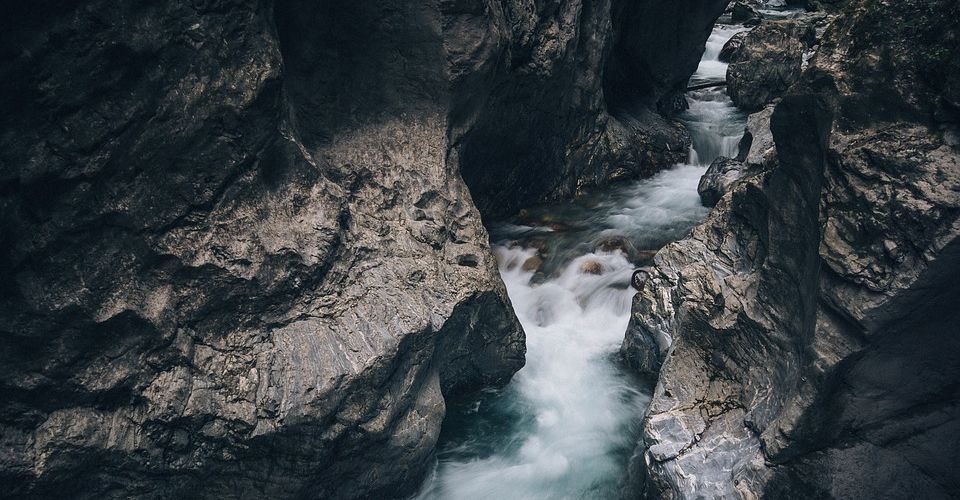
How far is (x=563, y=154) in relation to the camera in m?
11.6

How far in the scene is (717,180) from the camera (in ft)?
37.5

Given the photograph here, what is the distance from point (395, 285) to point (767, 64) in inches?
492

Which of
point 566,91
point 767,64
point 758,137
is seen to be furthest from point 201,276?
point 767,64

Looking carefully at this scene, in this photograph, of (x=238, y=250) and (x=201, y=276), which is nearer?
(x=201, y=276)

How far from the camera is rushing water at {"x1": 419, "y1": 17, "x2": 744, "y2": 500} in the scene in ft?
21.8

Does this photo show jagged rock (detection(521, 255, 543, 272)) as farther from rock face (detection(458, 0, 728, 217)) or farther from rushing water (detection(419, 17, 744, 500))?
rock face (detection(458, 0, 728, 217))

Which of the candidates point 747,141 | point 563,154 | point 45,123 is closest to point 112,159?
point 45,123

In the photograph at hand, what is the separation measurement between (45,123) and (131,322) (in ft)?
5.19

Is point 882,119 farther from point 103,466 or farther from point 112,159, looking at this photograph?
point 103,466

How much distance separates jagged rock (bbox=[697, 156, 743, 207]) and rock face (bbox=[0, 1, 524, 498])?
20.7 ft

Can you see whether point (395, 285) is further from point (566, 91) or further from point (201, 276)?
point (566, 91)

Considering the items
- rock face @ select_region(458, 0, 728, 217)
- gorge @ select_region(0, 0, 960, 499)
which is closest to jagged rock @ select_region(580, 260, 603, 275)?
gorge @ select_region(0, 0, 960, 499)

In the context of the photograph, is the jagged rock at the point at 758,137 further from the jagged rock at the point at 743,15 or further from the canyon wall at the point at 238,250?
the jagged rock at the point at 743,15

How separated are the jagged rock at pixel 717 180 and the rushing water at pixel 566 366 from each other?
→ 0.91 ft
